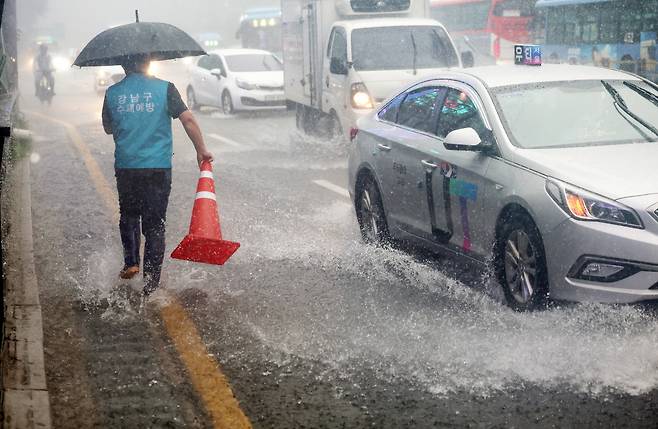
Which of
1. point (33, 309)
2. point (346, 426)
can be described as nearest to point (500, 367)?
point (346, 426)

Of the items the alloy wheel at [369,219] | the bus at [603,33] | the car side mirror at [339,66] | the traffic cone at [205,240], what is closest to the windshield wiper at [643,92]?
the alloy wheel at [369,219]

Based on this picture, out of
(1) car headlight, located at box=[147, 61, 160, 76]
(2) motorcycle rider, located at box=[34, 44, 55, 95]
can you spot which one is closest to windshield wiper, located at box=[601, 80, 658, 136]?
(1) car headlight, located at box=[147, 61, 160, 76]

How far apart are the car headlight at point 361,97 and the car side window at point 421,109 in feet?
20.3

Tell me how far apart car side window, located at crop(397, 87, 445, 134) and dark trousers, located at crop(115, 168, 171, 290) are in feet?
6.14

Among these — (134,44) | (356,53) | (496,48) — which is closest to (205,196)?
(134,44)

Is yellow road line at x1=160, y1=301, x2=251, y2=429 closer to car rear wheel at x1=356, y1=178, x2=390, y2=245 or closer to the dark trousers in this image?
the dark trousers

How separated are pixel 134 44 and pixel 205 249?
4.73 feet

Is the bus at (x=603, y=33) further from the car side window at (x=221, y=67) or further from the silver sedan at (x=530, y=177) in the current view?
the silver sedan at (x=530, y=177)

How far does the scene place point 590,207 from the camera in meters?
5.52

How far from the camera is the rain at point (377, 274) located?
4.90m

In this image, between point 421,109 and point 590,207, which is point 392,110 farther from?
point 590,207

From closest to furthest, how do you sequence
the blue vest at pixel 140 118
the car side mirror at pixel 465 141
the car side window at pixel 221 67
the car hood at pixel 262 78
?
the car side mirror at pixel 465 141 → the blue vest at pixel 140 118 → the car hood at pixel 262 78 → the car side window at pixel 221 67

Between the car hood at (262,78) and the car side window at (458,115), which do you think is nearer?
the car side window at (458,115)

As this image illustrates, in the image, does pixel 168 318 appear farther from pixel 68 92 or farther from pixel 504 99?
pixel 68 92
